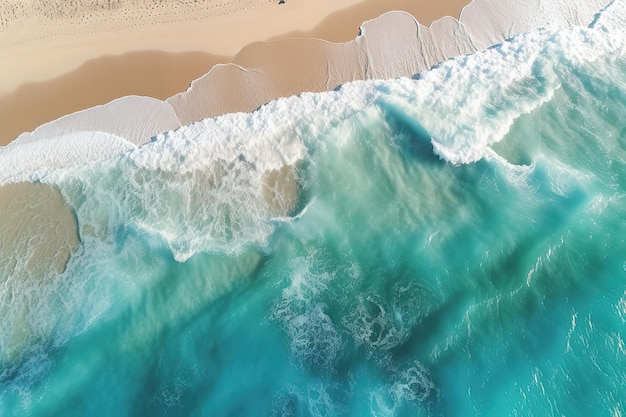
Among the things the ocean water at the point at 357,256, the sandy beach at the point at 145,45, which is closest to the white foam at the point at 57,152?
the ocean water at the point at 357,256

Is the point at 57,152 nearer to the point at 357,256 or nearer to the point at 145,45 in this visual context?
the point at 145,45

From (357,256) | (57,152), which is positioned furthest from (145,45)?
(357,256)

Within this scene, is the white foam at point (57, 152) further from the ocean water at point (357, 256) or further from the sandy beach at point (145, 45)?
the sandy beach at point (145, 45)

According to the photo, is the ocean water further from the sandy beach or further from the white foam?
the sandy beach

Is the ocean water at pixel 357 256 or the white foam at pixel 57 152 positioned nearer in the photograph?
the ocean water at pixel 357 256

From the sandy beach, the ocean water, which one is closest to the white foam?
the ocean water
